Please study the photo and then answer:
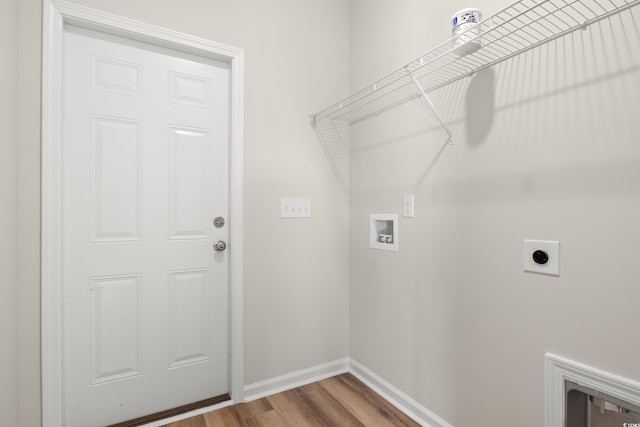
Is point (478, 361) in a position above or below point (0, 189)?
below

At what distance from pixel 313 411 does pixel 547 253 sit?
1.40 metres

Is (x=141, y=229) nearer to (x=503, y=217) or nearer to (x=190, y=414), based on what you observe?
(x=190, y=414)

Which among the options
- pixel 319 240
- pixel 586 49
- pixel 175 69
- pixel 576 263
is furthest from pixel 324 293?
pixel 586 49

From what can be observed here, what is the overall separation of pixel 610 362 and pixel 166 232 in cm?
190

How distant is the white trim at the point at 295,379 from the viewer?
1.84 metres

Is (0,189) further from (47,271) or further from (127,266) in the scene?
(127,266)

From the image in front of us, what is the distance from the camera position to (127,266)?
5.23ft

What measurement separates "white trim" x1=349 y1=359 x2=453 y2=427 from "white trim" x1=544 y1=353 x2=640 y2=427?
0.53 meters

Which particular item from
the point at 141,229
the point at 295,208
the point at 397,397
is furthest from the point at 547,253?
the point at 141,229

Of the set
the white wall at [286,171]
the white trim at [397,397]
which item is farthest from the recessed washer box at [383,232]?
the white trim at [397,397]

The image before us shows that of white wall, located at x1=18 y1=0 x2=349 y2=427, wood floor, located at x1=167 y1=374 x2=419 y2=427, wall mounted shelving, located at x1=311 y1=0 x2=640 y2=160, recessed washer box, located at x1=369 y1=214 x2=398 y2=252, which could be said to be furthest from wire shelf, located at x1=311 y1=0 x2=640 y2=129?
wood floor, located at x1=167 y1=374 x2=419 y2=427

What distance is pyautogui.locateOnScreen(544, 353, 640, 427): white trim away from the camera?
94 cm

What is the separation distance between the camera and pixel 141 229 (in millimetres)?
1621

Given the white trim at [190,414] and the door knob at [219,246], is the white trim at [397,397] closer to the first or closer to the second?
the white trim at [190,414]
